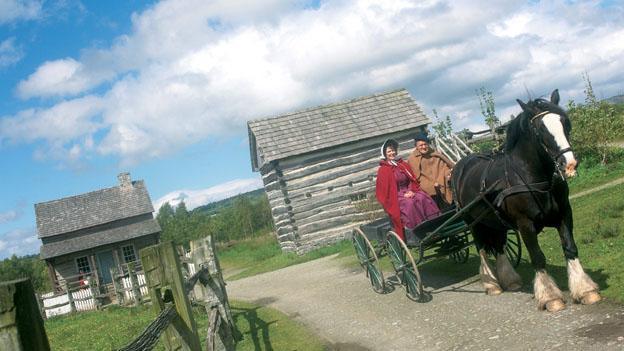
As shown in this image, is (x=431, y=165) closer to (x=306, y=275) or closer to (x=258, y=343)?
Result: (x=258, y=343)

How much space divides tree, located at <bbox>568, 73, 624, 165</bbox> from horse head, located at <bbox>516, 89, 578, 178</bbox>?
49.7 feet

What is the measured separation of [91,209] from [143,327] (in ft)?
82.0

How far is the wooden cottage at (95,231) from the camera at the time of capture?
3253 centimetres

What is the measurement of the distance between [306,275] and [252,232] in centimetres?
3847

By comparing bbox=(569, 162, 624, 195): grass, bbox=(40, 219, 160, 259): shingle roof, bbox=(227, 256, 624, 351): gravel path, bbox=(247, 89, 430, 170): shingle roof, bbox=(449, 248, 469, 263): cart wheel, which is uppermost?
bbox=(247, 89, 430, 170): shingle roof

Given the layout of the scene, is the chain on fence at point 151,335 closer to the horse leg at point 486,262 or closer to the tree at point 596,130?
the horse leg at point 486,262

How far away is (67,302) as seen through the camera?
2114cm

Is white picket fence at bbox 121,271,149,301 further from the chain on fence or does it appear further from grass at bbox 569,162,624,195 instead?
the chain on fence

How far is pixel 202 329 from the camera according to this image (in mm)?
10297

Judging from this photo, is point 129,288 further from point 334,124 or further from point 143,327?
point 334,124

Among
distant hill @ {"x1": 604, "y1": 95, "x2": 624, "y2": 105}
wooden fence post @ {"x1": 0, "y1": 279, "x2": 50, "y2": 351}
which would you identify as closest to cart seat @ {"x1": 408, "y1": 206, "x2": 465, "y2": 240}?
wooden fence post @ {"x1": 0, "y1": 279, "x2": 50, "y2": 351}

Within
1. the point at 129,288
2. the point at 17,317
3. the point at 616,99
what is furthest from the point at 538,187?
the point at 616,99

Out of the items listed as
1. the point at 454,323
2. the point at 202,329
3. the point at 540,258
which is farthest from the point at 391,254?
the point at 202,329

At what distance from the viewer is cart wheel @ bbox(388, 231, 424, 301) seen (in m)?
7.86
